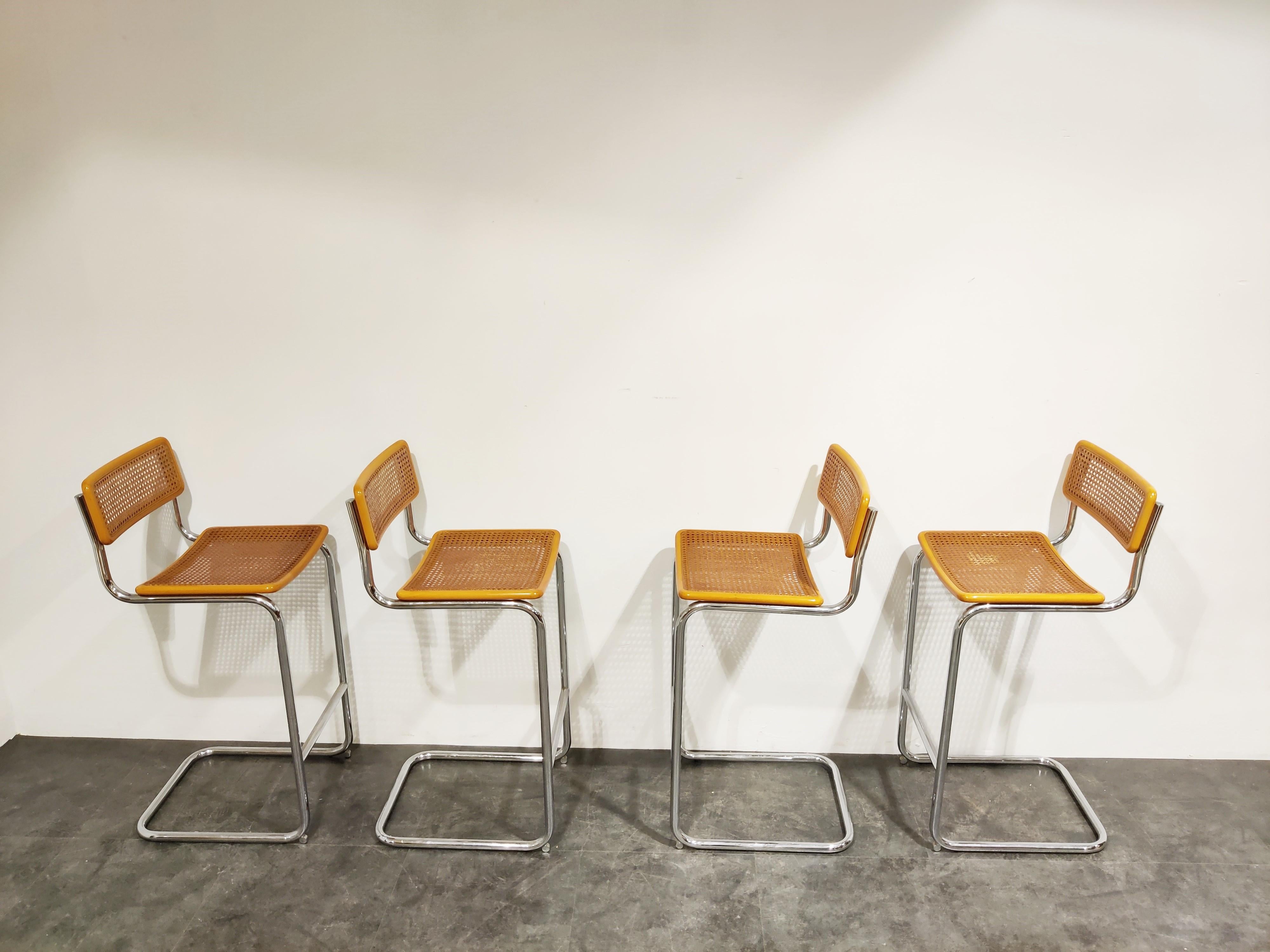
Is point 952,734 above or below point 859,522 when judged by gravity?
below

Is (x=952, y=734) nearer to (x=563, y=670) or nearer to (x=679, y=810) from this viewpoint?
(x=679, y=810)

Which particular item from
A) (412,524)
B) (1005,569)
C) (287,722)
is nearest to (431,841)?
(287,722)

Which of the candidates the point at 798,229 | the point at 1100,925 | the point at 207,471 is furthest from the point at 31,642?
the point at 1100,925

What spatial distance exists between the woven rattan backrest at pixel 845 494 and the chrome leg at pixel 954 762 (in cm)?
36

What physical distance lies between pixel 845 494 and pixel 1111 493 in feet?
2.27

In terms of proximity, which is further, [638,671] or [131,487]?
[638,671]

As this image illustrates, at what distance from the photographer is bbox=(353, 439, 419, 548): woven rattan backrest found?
2078mm

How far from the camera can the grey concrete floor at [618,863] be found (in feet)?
6.84

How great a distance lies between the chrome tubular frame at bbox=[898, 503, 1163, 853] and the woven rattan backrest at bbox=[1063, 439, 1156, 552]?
0.03 meters

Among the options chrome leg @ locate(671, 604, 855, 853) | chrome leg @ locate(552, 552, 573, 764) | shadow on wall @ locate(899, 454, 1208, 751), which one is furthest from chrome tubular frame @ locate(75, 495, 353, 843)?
shadow on wall @ locate(899, 454, 1208, 751)

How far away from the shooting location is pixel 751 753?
2.69 metres

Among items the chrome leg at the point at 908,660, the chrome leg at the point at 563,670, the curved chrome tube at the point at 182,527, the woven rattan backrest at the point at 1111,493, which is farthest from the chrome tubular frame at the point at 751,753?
the curved chrome tube at the point at 182,527

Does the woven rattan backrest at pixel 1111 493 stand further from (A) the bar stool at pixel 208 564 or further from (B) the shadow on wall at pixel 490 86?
(A) the bar stool at pixel 208 564

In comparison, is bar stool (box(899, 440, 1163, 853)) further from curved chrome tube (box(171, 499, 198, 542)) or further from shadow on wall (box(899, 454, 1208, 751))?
curved chrome tube (box(171, 499, 198, 542))
